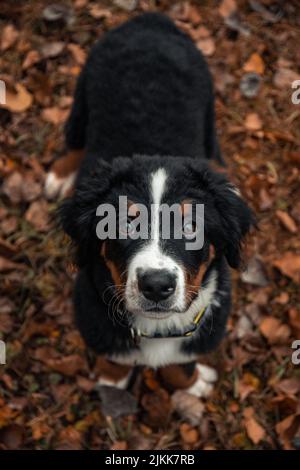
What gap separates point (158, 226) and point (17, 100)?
220 centimetres

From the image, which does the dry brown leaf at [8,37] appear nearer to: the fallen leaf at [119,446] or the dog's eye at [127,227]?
the dog's eye at [127,227]

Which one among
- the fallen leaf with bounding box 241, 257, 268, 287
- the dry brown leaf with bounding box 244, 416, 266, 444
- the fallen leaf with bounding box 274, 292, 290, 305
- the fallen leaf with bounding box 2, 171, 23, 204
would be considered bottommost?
the dry brown leaf with bounding box 244, 416, 266, 444

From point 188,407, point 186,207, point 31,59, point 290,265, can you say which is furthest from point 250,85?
point 188,407

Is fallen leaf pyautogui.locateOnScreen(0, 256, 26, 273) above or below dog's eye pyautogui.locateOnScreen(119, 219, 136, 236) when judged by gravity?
below

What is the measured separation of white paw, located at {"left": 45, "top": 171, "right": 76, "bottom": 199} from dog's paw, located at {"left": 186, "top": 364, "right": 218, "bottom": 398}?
4.81ft

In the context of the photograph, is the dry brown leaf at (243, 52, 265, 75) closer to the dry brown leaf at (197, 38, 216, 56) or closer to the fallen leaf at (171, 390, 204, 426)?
the dry brown leaf at (197, 38, 216, 56)

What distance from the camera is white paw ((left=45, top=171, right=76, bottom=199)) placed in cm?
370

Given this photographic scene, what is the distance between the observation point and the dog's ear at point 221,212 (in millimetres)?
2430

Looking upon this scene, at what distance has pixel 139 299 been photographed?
224cm

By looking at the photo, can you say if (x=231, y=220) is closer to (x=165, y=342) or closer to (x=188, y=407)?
(x=165, y=342)

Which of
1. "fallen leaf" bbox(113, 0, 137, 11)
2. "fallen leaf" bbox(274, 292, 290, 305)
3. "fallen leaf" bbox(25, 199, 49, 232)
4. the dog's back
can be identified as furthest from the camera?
"fallen leaf" bbox(113, 0, 137, 11)

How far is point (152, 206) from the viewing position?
7.47ft

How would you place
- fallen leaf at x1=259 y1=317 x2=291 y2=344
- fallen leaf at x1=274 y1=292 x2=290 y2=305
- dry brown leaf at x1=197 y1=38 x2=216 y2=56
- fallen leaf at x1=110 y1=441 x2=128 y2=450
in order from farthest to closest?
dry brown leaf at x1=197 y1=38 x2=216 y2=56 < fallen leaf at x1=274 y1=292 x2=290 y2=305 < fallen leaf at x1=259 y1=317 x2=291 y2=344 < fallen leaf at x1=110 y1=441 x2=128 y2=450

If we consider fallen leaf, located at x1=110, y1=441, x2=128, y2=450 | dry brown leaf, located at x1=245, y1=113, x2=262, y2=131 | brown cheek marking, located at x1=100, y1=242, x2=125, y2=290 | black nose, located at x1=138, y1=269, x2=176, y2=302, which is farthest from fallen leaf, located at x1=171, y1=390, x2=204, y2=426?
dry brown leaf, located at x1=245, y1=113, x2=262, y2=131
